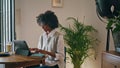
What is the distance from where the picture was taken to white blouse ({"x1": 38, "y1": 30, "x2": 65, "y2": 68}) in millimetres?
3271

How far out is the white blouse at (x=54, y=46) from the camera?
3.27m

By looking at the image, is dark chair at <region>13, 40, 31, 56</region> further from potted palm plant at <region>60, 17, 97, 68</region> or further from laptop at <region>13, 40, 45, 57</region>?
potted palm plant at <region>60, 17, 97, 68</region>

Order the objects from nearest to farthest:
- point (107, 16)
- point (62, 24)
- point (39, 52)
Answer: point (107, 16) < point (39, 52) < point (62, 24)

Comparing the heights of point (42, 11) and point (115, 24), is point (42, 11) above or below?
above

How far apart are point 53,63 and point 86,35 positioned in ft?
4.50

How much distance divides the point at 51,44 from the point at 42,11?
1530 millimetres

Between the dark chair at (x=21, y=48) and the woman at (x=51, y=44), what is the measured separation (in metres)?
0.16

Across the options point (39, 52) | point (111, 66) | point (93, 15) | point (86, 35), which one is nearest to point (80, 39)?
point (86, 35)

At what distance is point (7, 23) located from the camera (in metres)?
4.62

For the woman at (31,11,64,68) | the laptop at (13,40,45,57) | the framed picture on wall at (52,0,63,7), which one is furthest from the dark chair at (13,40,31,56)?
the framed picture on wall at (52,0,63,7)

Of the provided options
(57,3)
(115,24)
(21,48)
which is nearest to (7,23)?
(57,3)

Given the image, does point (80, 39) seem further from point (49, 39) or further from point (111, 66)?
point (111, 66)

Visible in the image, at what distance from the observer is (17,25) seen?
4.61 meters

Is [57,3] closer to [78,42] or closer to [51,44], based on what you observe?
[78,42]
